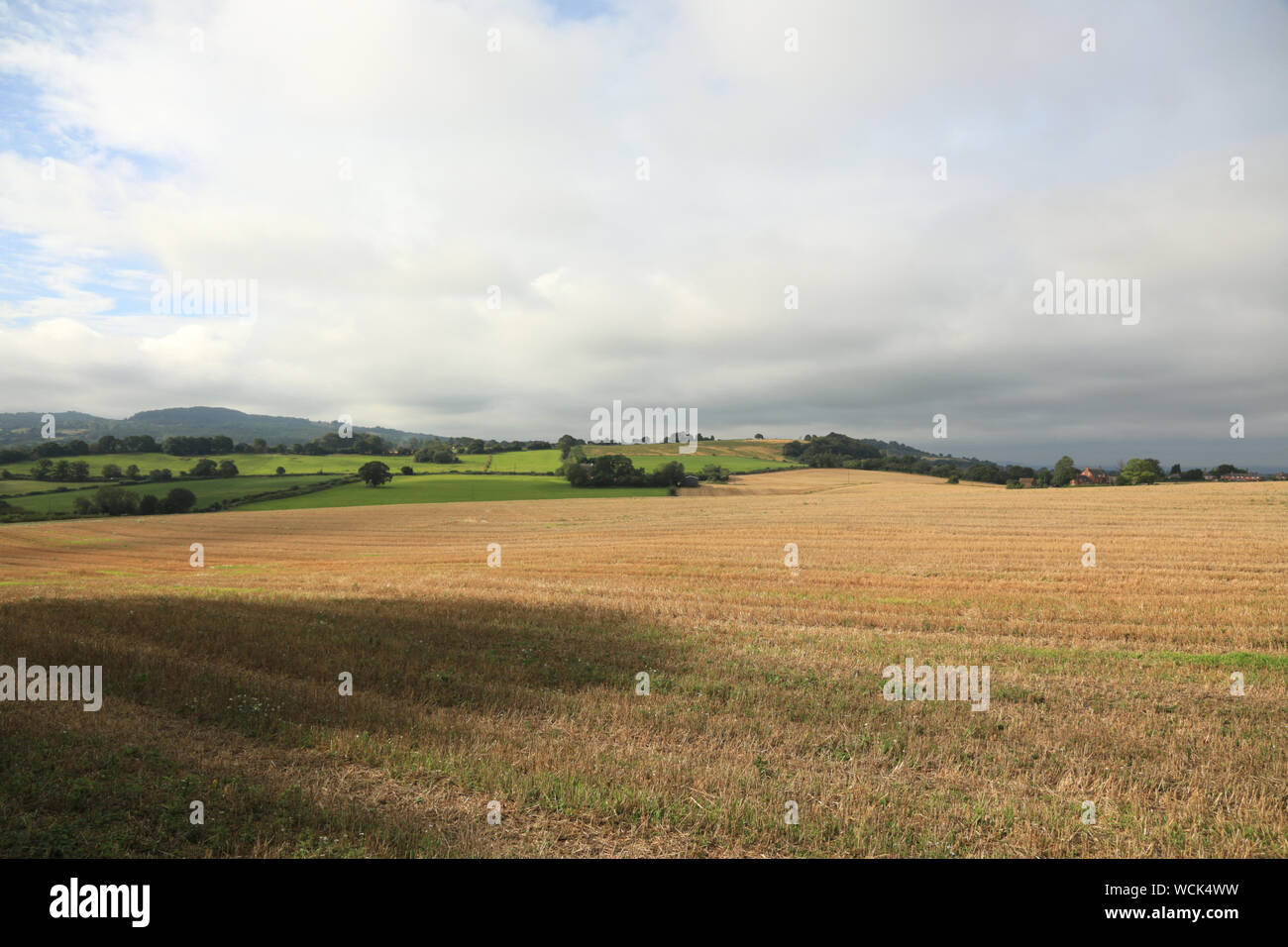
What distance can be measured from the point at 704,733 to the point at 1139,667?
861cm

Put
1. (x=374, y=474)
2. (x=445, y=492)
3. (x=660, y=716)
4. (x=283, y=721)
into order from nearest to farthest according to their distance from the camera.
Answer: (x=283, y=721) → (x=660, y=716) → (x=445, y=492) → (x=374, y=474)

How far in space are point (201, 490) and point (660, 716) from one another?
289 feet

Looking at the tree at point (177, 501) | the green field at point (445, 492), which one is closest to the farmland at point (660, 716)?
the green field at point (445, 492)

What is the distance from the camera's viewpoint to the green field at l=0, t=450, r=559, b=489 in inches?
3435

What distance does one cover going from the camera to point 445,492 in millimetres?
80625

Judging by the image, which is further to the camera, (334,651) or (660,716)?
(334,651)

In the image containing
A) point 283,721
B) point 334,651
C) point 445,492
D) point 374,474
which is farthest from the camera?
point 374,474

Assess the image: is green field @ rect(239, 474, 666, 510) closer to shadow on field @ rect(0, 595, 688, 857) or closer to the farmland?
the farmland

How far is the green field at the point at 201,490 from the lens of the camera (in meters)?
64.1

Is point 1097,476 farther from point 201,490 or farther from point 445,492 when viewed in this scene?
point 201,490

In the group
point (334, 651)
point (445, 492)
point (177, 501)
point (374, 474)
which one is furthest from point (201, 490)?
point (334, 651)
